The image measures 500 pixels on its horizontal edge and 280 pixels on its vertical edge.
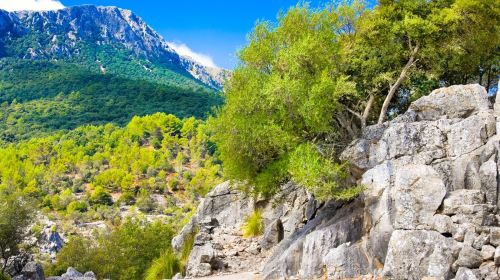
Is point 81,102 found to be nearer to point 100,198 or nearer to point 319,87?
point 100,198

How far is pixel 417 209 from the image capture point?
14.7 m

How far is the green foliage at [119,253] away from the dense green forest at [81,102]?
10787cm

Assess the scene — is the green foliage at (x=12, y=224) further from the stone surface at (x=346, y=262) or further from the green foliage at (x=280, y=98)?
the stone surface at (x=346, y=262)

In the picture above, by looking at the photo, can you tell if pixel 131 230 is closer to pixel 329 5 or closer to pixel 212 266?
pixel 212 266

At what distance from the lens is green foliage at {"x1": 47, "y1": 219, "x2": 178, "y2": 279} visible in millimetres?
44562

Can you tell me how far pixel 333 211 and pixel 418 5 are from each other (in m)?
12.5

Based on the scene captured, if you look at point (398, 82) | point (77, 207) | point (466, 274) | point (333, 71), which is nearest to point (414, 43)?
point (398, 82)

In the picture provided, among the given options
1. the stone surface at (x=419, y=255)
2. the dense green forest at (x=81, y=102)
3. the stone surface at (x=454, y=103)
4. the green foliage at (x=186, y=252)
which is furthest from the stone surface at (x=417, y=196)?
the dense green forest at (x=81, y=102)

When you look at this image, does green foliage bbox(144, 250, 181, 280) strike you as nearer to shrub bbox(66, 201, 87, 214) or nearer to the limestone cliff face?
the limestone cliff face

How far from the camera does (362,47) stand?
2509 centimetres

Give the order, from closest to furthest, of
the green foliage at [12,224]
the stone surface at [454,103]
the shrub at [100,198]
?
the stone surface at [454,103] → the green foliage at [12,224] → the shrub at [100,198]

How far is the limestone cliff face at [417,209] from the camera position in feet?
44.4

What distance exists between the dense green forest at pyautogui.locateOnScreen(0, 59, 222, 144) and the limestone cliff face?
138602mm

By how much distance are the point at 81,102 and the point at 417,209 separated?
178m
